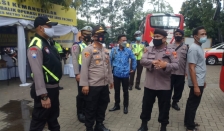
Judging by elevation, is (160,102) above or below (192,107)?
above

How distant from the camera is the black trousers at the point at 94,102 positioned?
11.2ft

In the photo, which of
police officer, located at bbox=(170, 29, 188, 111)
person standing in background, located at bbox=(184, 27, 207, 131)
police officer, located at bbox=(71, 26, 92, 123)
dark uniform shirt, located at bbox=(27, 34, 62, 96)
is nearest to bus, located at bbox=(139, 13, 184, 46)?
police officer, located at bbox=(170, 29, 188, 111)

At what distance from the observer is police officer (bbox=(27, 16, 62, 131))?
2592 mm

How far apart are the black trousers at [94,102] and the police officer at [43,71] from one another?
26.5 inches

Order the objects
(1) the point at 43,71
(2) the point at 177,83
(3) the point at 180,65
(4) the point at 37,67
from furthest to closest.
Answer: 1. (2) the point at 177,83
2. (3) the point at 180,65
3. (1) the point at 43,71
4. (4) the point at 37,67

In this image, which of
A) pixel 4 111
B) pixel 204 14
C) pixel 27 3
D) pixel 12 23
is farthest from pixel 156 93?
pixel 204 14

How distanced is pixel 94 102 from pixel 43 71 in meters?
1.10

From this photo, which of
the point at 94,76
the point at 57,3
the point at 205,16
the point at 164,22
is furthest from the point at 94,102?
the point at 205,16

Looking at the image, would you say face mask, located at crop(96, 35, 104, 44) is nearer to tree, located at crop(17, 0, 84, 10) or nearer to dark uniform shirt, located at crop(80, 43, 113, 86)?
dark uniform shirt, located at crop(80, 43, 113, 86)

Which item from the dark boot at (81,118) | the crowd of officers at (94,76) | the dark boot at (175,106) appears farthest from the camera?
the dark boot at (175,106)

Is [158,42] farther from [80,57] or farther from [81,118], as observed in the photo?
[81,118]

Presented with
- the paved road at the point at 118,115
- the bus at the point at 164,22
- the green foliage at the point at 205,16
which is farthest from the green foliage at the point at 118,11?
the paved road at the point at 118,115

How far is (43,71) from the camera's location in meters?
2.72

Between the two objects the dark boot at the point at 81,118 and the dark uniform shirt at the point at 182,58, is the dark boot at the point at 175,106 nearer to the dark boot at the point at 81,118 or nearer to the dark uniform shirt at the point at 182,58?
the dark uniform shirt at the point at 182,58
